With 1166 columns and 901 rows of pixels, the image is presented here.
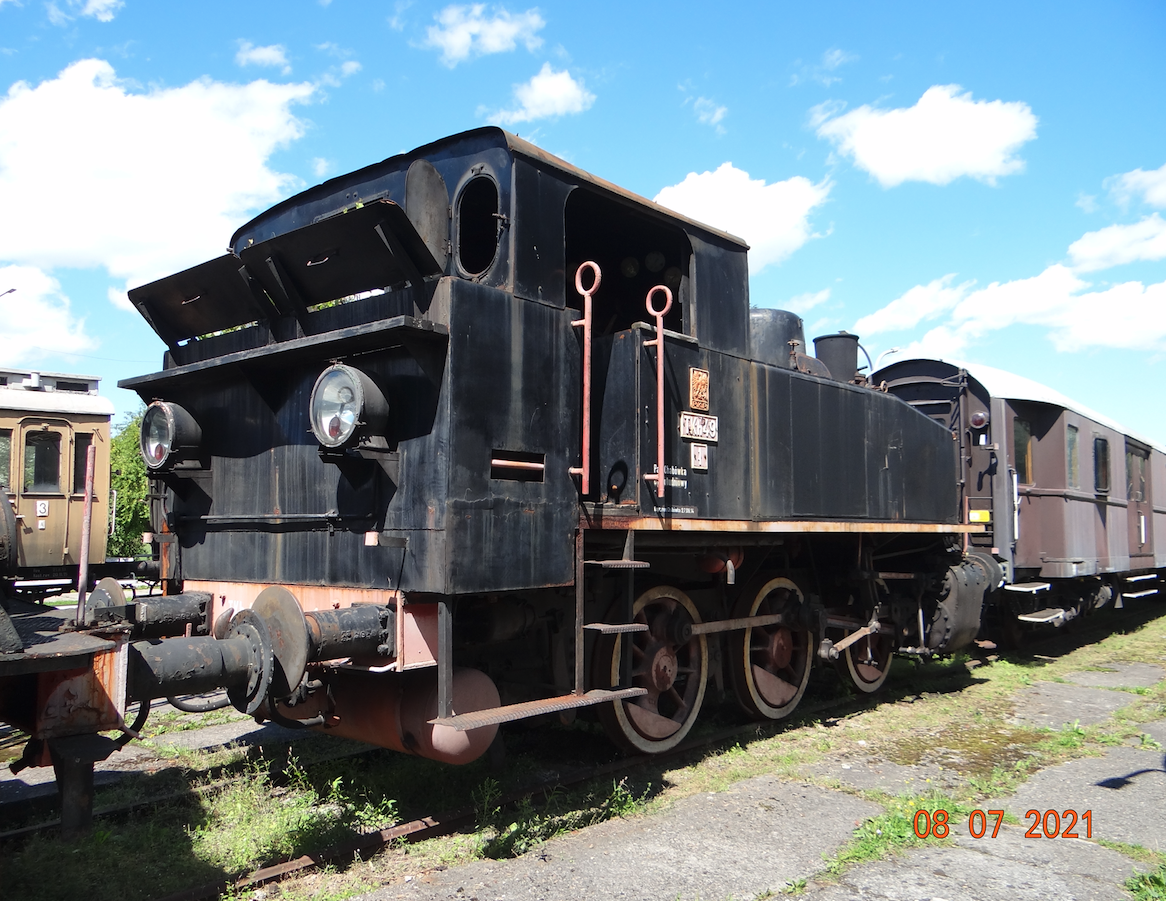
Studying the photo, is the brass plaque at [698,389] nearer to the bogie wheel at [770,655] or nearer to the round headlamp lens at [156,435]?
the bogie wheel at [770,655]

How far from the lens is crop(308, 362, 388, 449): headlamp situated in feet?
13.3

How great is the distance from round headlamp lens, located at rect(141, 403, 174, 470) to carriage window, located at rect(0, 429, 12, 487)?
837 centimetres

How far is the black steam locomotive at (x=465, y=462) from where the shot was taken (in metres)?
4.12

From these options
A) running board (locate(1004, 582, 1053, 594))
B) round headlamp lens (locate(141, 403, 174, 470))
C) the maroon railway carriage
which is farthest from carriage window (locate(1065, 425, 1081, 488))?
round headlamp lens (locate(141, 403, 174, 470))

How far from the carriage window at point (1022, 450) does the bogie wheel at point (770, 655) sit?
18.3 ft

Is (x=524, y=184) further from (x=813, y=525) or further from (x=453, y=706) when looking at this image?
(x=813, y=525)

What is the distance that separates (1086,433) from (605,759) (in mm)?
10196

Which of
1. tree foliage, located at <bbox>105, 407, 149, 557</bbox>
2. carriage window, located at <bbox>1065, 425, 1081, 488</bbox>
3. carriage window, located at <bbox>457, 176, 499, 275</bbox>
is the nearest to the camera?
carriage window, located at <bbox>457, 176, 499, 275</bbox>

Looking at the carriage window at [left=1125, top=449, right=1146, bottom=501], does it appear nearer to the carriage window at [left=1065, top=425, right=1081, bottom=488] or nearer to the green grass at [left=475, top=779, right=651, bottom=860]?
the carriage window at [left=1065, top=425, right=1081, bottom=488]

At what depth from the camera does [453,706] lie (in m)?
4.27

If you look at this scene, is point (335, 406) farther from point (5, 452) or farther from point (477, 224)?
point (5, 452)

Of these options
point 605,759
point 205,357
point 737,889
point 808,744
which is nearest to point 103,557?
point 205,357

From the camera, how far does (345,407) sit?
4.17 metres
